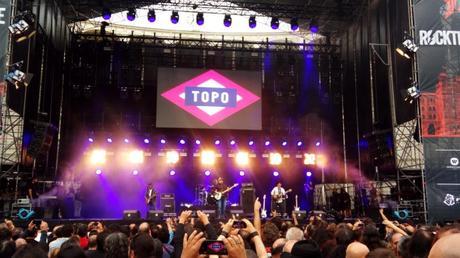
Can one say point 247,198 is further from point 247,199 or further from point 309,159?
point 309,159

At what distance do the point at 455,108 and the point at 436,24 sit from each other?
2129mm

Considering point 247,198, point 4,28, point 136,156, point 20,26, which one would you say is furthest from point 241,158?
point 4,28

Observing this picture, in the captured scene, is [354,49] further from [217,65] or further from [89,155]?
[89,155]

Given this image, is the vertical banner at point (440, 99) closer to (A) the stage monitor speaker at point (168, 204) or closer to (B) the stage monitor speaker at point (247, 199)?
(B) the stage monitor speaker at point (247, 199)

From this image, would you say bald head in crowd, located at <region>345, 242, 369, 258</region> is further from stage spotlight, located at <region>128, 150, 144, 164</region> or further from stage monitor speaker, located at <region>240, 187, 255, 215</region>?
stage spotlight, located at <region>128, 150, 144, 164</region>

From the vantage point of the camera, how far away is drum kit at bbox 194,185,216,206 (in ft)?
48.1

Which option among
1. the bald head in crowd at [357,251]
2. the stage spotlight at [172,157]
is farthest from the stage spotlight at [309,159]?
the bald head in crowd at [357,251]

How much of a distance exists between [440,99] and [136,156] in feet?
37.2

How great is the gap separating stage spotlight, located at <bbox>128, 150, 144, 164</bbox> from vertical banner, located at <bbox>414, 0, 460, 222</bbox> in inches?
430

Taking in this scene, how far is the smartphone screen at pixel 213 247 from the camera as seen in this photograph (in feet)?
6.47

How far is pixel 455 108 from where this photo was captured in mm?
10734

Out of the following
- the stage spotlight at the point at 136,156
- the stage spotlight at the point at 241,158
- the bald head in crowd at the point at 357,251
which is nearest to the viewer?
the bald head in crowd at the point at 357,251

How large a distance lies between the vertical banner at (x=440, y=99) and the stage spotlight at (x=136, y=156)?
10.9 meters

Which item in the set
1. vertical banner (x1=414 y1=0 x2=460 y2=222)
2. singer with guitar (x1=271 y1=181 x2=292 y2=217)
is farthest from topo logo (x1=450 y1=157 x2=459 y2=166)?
singer with guitar (x1=271 y1=181 x2=292 y2=217)
